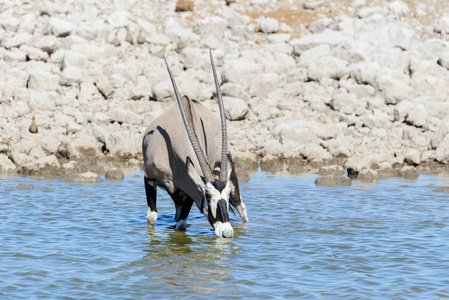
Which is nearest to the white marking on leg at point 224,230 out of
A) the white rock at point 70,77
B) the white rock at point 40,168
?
the white rock at point 40,168

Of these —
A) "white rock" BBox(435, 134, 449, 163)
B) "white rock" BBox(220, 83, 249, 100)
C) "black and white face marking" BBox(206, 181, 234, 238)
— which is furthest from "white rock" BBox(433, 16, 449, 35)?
"black and white face marking" BBox(206, 181, 234, 238)

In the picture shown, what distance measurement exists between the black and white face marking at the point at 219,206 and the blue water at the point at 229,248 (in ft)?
1.36

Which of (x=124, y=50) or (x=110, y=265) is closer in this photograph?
(x=110, y=265)

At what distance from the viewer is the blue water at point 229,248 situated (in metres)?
7.82

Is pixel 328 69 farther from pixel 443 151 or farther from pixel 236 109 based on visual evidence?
pixel 443 151

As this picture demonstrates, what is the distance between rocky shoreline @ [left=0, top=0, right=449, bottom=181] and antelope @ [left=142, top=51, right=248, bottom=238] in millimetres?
6832

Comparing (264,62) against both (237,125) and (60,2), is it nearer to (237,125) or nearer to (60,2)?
(237,125)

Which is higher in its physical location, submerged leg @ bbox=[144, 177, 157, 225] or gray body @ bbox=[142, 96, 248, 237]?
gray body @ bbox=[142, 96, 248, 237]

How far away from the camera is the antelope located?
927 centimetres

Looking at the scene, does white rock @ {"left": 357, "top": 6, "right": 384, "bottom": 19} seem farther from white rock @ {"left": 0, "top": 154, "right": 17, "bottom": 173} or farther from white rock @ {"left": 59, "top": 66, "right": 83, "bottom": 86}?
white rock @ {"left": 0, "top": 154, "right": 17, "bottom": 173}

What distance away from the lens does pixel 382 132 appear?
2430cm

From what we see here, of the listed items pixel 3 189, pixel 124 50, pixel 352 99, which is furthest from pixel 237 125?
pixel 3 189

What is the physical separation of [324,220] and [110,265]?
4816mm

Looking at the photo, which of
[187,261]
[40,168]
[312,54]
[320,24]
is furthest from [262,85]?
[187,261]
